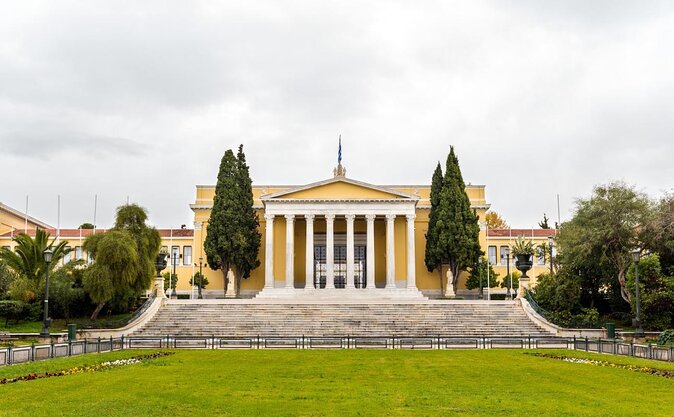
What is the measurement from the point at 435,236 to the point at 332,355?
3308 cm

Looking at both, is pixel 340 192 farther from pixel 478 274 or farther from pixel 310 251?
pixel 478 274

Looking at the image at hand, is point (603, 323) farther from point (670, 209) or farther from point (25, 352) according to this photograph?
point (25, 352)

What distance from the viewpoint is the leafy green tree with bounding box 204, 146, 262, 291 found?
192ft

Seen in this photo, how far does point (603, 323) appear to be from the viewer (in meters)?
42.0

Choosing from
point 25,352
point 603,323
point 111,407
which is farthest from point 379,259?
point 111,407

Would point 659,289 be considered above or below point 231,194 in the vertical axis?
below

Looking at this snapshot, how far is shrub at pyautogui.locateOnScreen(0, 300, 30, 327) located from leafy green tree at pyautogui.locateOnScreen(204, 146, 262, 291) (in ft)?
56.7

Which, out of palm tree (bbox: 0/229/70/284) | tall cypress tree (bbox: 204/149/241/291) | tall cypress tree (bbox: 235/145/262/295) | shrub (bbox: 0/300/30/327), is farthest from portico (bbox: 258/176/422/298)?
shrub (bbox: 0/300/30/327)

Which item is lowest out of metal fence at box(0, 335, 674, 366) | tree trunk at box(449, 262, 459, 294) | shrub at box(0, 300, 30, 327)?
metal fence at box(0, 335, 674, 366)

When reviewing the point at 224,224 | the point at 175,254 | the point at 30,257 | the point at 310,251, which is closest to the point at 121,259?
the point at 30,257

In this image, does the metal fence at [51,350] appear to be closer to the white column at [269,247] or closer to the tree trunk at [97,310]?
the tree trunk at [97,310]

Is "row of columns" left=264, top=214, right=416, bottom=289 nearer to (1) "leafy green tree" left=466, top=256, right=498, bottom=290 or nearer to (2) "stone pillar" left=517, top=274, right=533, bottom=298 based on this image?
(1) "leafy green tree" left=466, top=256, right=498, bottom=290

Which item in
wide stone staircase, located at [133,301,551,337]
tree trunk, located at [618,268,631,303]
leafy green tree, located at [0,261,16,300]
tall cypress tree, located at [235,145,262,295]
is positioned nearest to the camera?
wide stone staircase, located at [133,301,551,337]

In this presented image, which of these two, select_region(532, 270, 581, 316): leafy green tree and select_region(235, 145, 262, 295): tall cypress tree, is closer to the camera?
select_region(532, 270, 581, 316): leafy green tree
